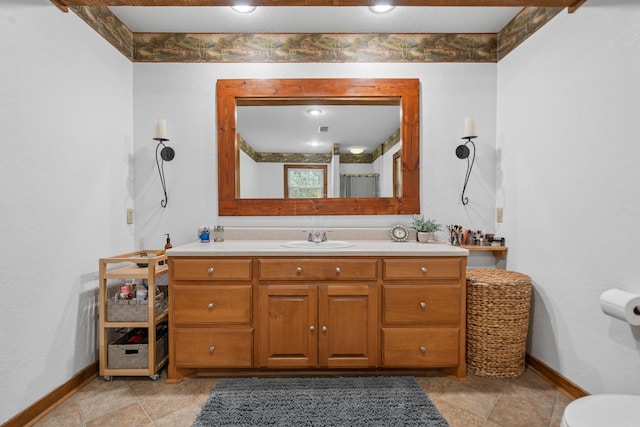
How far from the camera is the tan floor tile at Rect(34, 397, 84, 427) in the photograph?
1.50 metres

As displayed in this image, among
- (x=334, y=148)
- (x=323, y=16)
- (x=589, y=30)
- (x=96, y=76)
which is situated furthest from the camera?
(x=334, y=148)

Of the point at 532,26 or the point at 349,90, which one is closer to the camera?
the point at 532,26

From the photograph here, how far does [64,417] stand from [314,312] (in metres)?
1.36

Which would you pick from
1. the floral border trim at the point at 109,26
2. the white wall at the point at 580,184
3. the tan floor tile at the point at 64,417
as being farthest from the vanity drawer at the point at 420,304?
the floral border trim at the point at 109,26

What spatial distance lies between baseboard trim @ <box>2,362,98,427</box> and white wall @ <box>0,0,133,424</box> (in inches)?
1.3

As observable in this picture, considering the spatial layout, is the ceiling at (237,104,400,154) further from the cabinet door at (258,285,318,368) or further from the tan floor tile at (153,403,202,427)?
the tan floor tile at (153,403,202,427)

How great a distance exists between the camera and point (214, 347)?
5.94ft

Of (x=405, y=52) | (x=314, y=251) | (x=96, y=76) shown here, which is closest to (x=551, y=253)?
(x=314, y=251)

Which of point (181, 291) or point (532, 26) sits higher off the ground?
point (532, 26)

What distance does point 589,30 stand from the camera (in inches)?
62.8

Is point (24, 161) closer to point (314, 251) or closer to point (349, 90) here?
point (314, 251)

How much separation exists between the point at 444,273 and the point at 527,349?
0.87m

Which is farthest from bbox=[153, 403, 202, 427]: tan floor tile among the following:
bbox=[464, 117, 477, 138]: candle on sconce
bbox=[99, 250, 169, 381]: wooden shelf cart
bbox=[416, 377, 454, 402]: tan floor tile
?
bbox=[464, 117, 477, 138]: candle on sconce

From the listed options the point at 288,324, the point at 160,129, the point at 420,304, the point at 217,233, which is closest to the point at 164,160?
the point at 160,129
